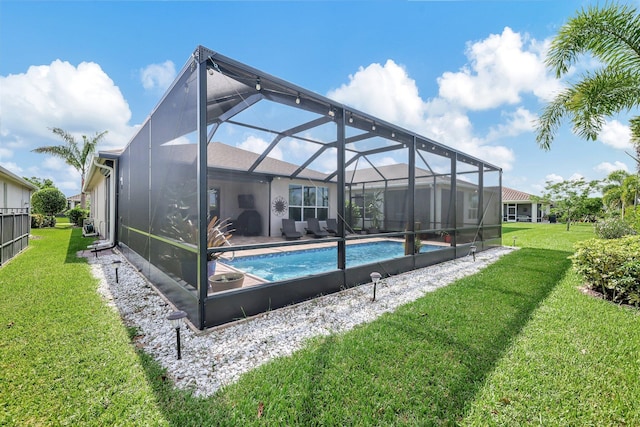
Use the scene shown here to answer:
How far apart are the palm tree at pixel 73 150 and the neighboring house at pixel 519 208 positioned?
4613 centimetres

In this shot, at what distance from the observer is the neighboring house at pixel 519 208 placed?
112 ft

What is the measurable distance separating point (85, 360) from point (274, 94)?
14.1 ft

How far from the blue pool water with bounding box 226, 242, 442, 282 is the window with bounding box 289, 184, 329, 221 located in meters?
4.79

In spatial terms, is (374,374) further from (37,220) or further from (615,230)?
(37,220)

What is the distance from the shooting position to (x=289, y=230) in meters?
12.5

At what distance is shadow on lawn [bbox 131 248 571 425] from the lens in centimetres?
199

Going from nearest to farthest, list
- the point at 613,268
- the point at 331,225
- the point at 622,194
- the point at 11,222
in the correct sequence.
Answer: the point at 613,268
the point at 11,222
the point at 331,225
the point at 622,194

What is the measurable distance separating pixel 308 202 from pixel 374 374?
12190 mm

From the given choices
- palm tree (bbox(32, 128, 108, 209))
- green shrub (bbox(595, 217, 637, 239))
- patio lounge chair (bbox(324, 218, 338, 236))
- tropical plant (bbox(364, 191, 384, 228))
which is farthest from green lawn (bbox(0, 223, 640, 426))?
palm tree (bbox(32, 128, 108, 209))

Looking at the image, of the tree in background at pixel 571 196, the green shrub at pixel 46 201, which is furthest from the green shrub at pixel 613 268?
the green shrub at pixel 46 201

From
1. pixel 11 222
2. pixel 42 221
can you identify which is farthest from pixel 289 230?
pixel 42 221

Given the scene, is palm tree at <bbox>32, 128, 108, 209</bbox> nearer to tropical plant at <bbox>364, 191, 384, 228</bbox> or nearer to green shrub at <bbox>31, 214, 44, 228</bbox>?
green shrub at <bbox>31, 214, 44, 228</bbox>

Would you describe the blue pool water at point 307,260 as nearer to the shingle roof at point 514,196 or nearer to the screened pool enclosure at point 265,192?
the screened pool enclosure at point 265,192

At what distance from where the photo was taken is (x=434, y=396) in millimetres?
2203
